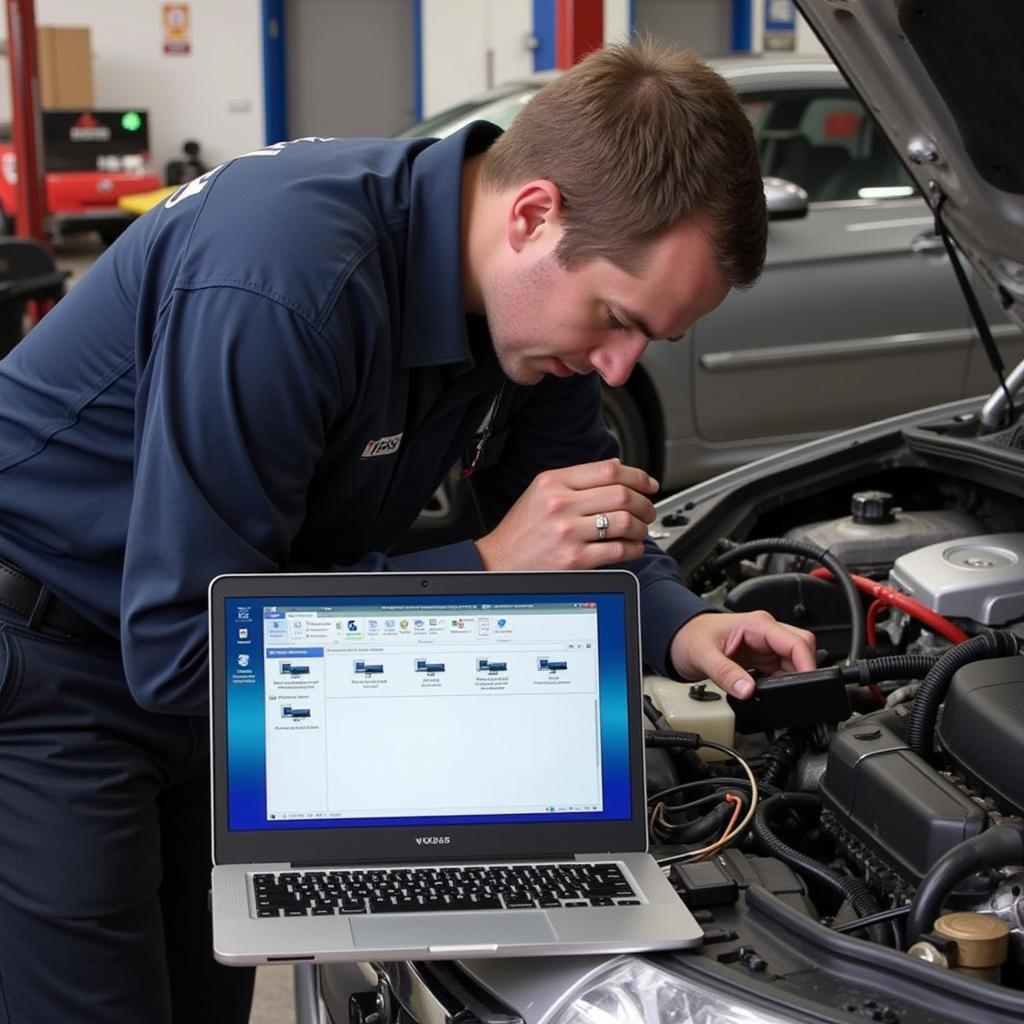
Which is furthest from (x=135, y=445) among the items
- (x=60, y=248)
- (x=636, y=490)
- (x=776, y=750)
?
(x=60, y=248)

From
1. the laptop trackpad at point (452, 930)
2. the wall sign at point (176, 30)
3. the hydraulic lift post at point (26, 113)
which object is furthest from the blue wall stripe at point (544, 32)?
the laptop trackpad at point (452, 930)

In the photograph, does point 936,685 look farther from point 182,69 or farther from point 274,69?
point 182,69

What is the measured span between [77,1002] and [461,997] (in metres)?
0.48

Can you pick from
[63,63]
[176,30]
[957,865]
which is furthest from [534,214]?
[176,30]

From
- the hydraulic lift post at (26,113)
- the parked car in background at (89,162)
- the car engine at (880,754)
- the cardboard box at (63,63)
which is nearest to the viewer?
the car engine at (880,754)

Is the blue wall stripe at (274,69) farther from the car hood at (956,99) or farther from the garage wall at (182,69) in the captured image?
the car hood at (956,99)

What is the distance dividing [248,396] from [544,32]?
7.89 metres

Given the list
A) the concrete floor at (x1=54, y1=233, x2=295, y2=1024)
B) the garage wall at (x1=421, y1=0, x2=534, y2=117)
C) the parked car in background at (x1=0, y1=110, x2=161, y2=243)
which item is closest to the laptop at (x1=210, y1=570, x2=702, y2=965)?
the concrete floor at (x1=54, y1=233, x2=295, y2=1024)

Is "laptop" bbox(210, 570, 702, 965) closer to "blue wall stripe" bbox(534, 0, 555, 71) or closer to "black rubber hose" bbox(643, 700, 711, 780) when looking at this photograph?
"black rubber hose" bbox(643, 700, 711, 780)

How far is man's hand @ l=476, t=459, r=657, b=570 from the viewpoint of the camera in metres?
1.45

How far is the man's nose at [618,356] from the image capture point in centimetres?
146

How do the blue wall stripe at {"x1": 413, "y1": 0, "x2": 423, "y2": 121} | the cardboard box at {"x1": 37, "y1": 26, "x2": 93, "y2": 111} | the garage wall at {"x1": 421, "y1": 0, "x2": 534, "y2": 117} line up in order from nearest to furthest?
the garage wall at {"x1": 421, "y1": 0, "x2": 534, "y2": 117}
the cardboard box at {"x1": 37, "y1": 26, "x2": 93, "y2": 111}
the blue wall stripe at {"x1": 413, "y1": 0, "x2": 423, "y2": 121}

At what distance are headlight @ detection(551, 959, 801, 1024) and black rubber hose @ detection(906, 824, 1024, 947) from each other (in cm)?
19

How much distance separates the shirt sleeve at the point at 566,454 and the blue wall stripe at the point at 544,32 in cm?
692
